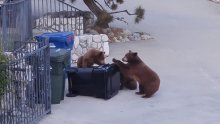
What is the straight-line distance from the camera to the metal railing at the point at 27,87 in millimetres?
8070

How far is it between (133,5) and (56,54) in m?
11.3

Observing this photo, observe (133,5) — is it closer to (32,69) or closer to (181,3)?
(181,3)

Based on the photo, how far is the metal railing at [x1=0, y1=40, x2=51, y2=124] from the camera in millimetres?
8070

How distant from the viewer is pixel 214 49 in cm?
1404

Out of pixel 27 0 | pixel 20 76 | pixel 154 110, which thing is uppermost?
pixel 27 0

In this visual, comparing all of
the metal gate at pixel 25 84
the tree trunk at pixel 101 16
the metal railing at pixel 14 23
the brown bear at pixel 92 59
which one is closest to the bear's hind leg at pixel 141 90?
the brown bear at pixel 92 59

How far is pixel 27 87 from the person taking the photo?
8.43 metres

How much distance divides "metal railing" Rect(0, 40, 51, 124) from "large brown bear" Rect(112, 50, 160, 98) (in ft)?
Answer: 5.29

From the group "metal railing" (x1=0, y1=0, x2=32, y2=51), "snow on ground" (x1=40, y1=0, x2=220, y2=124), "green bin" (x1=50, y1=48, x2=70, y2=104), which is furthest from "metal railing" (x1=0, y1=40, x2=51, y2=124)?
"metal railing" (x1=0, y1=0, x2=32, y2=51)

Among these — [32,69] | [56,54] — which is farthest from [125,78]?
[32,69]

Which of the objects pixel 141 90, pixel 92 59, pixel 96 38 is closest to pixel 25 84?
pixel 92 59

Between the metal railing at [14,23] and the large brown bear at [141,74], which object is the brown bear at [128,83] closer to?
the large brown bear at [141,74]

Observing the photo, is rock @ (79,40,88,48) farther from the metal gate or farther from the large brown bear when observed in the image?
the metal gate

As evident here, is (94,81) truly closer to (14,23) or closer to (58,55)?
(58,55)
